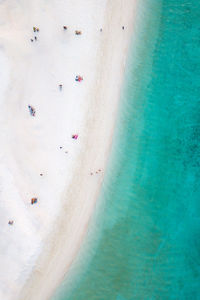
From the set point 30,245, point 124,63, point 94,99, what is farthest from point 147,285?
point 124,63

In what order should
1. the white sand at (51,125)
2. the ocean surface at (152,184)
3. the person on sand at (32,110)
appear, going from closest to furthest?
the white sand at (51,125), the person on sand at (32,110), the ocean surface at (152,184)

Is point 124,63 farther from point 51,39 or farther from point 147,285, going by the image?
point 147,285

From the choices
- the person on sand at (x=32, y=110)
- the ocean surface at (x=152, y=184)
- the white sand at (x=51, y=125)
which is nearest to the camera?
the white sand at (x=51, y=125)

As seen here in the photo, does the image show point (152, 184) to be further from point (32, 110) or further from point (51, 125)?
point (32, 110)

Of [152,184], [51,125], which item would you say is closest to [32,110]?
[51,125]

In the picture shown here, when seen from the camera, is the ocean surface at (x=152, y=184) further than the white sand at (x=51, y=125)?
Yes

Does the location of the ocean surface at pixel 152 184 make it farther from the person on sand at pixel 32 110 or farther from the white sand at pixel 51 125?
the person on sand at pixel 32 110

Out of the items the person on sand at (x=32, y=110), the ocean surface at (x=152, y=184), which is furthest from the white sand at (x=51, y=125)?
the ocean surface at (x=152, y=184)
